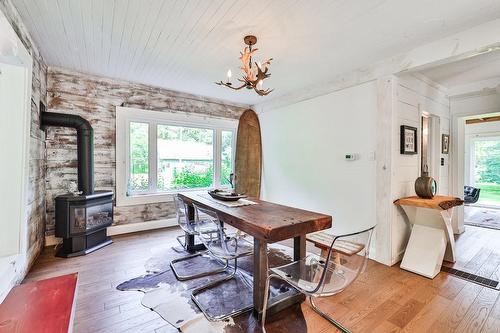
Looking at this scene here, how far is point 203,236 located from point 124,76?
2.93 metres

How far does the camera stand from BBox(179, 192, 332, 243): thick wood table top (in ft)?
5.40

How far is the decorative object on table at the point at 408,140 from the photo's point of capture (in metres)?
2.86

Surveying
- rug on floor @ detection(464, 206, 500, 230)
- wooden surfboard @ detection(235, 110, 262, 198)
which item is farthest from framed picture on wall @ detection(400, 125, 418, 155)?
rug on floor @ detection(464, 206, 500, 230)

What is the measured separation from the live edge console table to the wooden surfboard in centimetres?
277

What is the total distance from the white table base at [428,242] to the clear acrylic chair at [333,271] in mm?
1406

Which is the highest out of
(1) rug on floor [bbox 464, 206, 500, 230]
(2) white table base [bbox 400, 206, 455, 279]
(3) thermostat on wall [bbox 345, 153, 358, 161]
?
(3) thermostat on wall [bbox 345, 153, 358, 161]

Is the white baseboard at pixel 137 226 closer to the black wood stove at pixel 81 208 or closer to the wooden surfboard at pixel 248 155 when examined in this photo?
the black wood stove at pixel 81 208

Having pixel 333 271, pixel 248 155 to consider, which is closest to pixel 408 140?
pixel 333 271

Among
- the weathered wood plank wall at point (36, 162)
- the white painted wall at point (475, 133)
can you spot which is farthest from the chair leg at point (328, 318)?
the white painted wall at point (475, 133)

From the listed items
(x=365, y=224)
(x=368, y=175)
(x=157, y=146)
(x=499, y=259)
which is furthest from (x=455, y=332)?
(x=157, y=146)

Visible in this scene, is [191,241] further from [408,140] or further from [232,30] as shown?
[408,140]

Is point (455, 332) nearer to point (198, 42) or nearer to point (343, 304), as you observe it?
point (343, 304)

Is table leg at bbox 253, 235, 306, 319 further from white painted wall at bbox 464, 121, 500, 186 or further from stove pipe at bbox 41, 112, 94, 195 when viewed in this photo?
white painted wall at bbox 464, 121, 500, 186

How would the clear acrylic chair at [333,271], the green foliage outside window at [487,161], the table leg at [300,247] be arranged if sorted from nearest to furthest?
1. the clear acrylic chair at [333,271]
2. the table leg at [300,247]
3. the green foliage outside window at [487,161]
